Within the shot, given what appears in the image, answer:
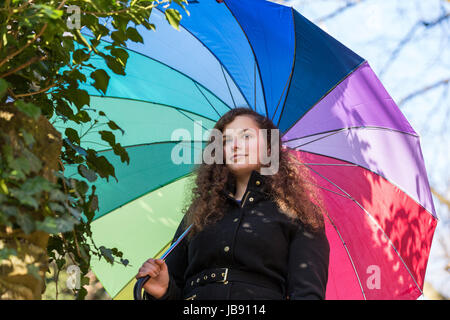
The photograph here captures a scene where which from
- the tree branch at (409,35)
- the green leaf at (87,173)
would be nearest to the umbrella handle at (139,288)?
the green leaf at (87,173)

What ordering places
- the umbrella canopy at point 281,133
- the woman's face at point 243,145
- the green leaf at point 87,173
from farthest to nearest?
the umbrella canopy at point 281,133
the woman's face at point 243,145
the green leaf at point 87,173

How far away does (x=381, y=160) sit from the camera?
2.75 metres


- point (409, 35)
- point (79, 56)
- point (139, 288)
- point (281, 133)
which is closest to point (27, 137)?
point (79, 56)

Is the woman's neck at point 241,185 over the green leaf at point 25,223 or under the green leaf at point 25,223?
over

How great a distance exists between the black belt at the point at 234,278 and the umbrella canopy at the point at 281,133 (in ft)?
2.08

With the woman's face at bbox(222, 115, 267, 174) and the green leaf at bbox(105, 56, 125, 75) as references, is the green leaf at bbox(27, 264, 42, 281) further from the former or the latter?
the woman's face at bbox(222, 115, 267, 174)

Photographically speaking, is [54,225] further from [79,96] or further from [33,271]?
[79,96]

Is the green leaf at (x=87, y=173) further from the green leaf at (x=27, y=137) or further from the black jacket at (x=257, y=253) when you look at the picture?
the black jacket at (x=257, y=253)

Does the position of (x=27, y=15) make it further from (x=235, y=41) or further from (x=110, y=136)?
(x=235, y=41)

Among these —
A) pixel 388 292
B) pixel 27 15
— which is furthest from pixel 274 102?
pixel 27 15

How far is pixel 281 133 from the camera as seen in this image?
2662 millimetres

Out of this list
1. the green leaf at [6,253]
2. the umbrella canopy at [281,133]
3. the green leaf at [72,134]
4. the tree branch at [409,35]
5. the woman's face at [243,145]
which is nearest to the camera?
the green leaf at [6,253]

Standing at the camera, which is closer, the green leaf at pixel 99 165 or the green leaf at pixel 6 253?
the green leaf at pixel 6 253

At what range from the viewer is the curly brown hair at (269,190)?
2320 millimetres
